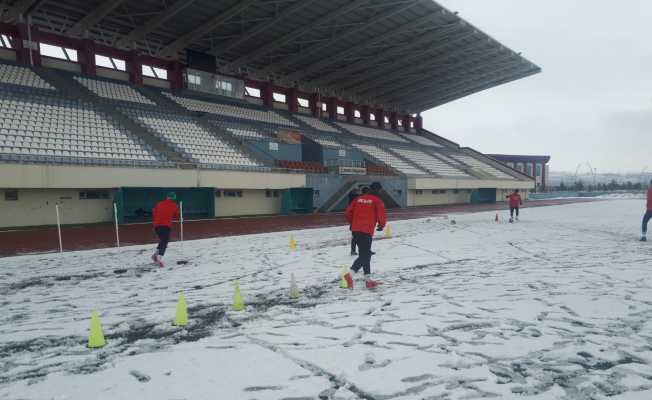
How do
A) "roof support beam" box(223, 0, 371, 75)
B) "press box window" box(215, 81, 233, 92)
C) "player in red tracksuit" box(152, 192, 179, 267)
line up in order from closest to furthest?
"player in red tracksuit" box(152, 192, 179, 267) < "roof support beam" box(223, 0, 371, 75) < "press box window" box(215, 81, 233, 92)

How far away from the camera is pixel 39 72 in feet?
77.0

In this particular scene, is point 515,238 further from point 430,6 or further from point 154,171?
point 430,6

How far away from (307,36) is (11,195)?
22881mm

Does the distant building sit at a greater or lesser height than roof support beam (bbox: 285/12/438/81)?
lesser

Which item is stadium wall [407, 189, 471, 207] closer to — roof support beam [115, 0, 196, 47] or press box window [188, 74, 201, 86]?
press box window [188, 74, 201, 86]

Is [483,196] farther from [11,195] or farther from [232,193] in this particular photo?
[11,195]

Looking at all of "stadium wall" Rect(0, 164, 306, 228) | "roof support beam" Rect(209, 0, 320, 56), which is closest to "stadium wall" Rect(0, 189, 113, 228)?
"stadium wall" Rect(0, 164, 306, 228)

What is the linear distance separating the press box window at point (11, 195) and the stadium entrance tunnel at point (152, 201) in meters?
3.86

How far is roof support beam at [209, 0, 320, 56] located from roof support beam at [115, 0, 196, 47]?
5.17 meters

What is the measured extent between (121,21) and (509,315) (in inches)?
1177

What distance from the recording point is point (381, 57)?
114 feet

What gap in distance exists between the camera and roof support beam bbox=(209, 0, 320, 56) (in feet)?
81.6

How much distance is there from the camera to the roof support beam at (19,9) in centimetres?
2210

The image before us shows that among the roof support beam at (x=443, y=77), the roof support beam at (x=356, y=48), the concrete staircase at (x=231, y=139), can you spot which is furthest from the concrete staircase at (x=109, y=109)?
the roof support beam at (x=443, y=77)
